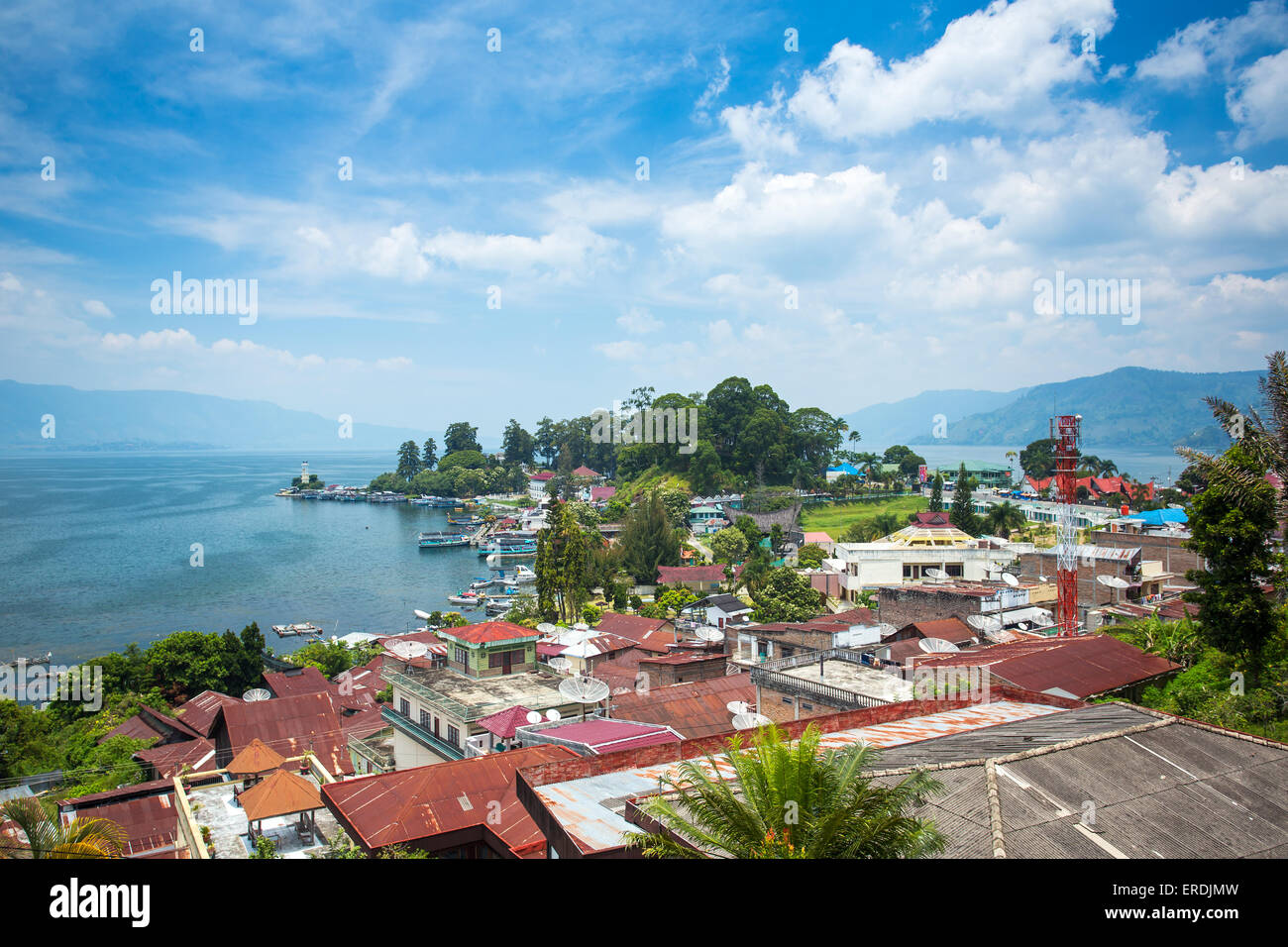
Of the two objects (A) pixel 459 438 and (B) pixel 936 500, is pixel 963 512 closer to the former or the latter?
(B) pixel 936 500

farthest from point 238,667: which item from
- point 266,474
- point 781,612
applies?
point 266,474

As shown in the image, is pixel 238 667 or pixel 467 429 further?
pixel 467 429

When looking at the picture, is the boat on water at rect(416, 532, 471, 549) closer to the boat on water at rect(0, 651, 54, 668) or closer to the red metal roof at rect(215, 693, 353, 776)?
the boat on water at rect(0, 651, 54, 668)

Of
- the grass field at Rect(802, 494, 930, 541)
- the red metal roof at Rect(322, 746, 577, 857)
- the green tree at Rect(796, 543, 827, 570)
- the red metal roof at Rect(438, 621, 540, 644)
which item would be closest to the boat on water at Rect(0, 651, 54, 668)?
the red metal roof at Rect(438, 621, 540, 644)

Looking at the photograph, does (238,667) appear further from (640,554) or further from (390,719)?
(640,554)

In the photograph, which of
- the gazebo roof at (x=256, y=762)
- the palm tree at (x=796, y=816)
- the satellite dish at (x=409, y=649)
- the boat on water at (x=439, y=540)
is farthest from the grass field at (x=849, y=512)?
the palm tree at (x=796, y=816)

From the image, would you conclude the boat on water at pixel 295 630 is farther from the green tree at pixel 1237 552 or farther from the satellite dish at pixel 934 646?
the green tree at pixel 1237 552

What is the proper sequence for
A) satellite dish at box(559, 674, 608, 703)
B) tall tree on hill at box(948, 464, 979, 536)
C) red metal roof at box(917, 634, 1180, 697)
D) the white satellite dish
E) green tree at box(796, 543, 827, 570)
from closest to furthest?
1. red metal roof at box(917, 634, 1180, 697)
2. satellite dish at box(559, 674, 608, 703)
3. the white satellite dish
4. green tree at box(796, 543, 827, 570)
5. tall tree on hill at box(948, 464, 979, 536)
